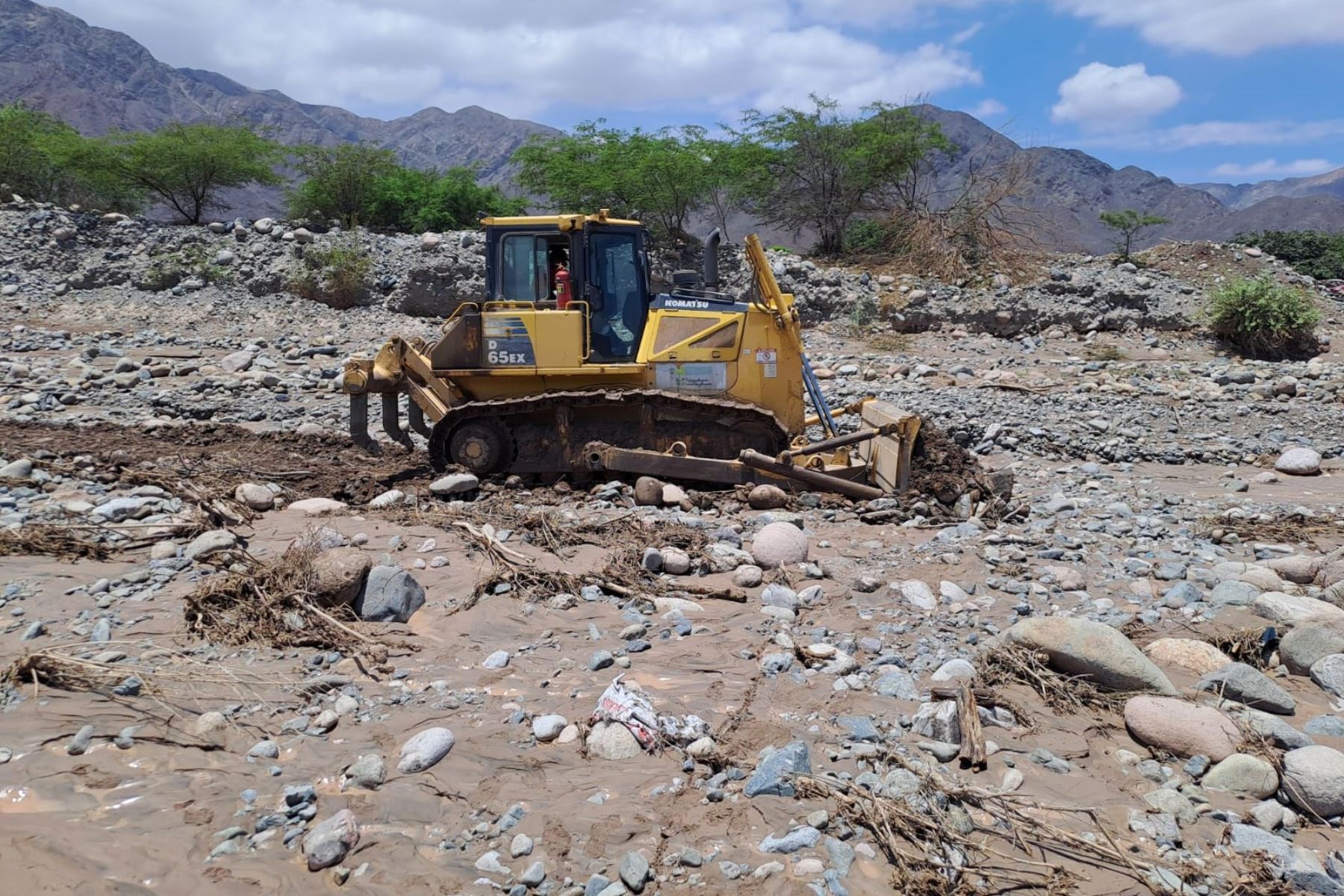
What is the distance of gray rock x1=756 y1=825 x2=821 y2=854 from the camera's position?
311 cm

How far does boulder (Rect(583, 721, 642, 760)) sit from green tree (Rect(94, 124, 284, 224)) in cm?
2199

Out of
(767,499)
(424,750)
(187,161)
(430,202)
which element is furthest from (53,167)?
(424,750)

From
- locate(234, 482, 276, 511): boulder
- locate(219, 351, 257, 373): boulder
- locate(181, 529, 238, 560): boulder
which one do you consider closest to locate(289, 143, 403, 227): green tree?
locate(219, 351, 257, 373): boulder

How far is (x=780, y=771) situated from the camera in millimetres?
3455

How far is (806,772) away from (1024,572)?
2849 millimetres

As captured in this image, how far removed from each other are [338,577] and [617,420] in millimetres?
3454

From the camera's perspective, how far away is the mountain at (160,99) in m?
64.9

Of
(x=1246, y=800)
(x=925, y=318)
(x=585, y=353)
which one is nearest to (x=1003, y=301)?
(x=925, y=318)

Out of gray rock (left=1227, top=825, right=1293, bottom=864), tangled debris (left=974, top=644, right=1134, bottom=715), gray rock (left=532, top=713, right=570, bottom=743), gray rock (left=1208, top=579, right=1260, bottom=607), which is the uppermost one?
gray rock (left=1208, top=579, right=1260, bottom=607)

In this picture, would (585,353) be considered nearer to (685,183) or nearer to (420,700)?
(420,700)

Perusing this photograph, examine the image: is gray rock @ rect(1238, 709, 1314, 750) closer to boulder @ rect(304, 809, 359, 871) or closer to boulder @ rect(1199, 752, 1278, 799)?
boulder @ rect(1199, 752, 1278, 799)

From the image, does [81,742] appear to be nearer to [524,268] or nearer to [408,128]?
[524,268]

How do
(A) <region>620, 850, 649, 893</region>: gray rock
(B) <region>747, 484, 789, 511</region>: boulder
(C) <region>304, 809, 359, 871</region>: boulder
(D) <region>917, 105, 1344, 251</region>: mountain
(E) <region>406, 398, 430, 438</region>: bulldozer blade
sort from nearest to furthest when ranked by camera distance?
1. (A) <region>620, 850, 649, 893</region>: gray rock
2. (C) <region>304, 809, 359, 871</region>: boulder
3. (B) <region>747, 484, 789, 511</region>: boulder
4. (E) <region>406, 398, 430, 438</region>: bulldozer blade
5. (D) <region>917, 105, 1344, 251</region>: mountain

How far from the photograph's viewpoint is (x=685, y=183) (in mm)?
21344
